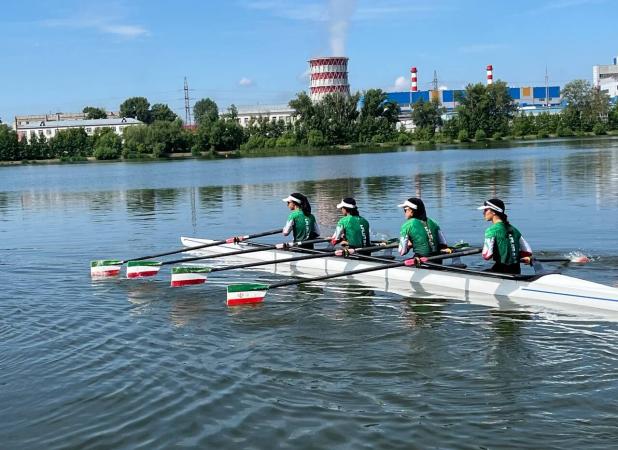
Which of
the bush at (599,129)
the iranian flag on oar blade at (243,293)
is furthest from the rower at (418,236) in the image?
the bush at (599,129)

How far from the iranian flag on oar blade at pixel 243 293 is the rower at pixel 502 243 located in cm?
369

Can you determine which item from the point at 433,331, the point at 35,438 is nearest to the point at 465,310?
the point at 433,331

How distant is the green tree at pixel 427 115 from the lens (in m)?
109

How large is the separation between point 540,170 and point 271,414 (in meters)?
36.8

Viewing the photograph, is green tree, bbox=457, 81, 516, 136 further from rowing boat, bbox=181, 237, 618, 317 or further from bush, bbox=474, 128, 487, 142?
rowing boat, bbox=181, 237, 618, 317

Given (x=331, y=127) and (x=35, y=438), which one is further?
(x=331, y=127)

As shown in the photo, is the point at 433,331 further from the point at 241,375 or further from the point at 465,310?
the point at 241,375

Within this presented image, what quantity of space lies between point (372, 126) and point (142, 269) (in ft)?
311

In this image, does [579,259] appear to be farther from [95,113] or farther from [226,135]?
[95,113]

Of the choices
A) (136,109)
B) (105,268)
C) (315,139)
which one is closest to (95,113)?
(136,109)

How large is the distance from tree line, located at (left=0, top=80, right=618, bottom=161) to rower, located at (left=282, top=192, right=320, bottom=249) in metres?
90.0

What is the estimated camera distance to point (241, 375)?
828cm

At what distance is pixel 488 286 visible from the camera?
1121 centimetres

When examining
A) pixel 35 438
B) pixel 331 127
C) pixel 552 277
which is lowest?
pixel 35 438
